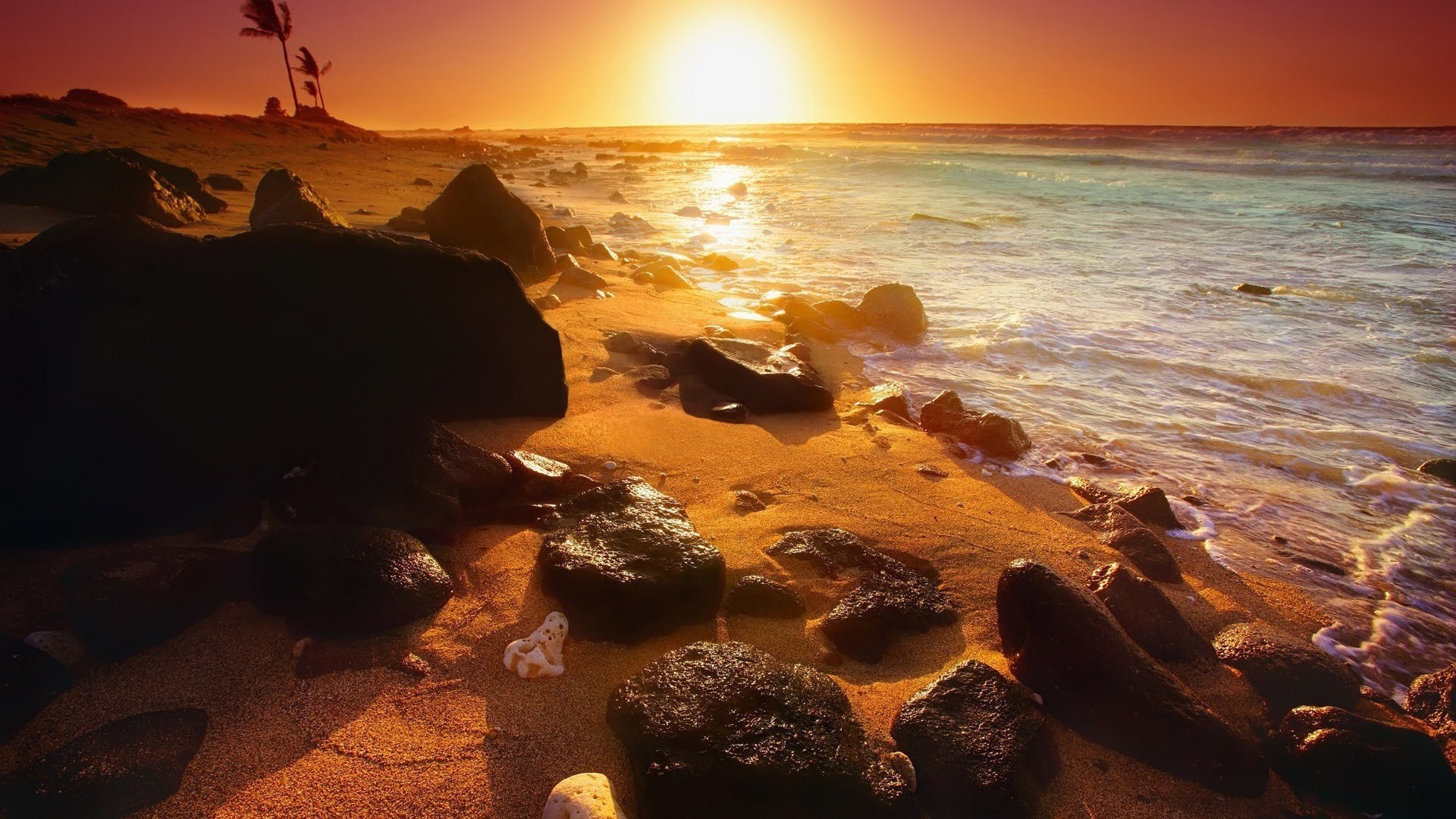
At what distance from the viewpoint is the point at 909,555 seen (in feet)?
8.91

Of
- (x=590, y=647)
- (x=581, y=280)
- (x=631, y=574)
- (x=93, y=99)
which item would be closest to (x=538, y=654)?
(x=590, y=647)

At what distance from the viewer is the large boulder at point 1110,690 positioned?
186 cm

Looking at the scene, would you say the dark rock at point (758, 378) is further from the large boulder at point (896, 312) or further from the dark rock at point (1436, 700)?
the dark rock at point (1436, 700)

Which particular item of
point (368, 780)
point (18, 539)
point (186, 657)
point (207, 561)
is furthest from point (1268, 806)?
point (18, 539)

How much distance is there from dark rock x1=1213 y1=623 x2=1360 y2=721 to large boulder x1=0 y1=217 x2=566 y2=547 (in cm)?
323

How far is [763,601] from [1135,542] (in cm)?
168

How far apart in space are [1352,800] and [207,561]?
3.42 m

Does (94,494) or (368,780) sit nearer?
(368,780)

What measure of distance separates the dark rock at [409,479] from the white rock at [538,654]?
707 millimetres

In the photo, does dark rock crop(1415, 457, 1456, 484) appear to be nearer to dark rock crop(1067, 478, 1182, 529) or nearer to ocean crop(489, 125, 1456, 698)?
ocean crop(489, 125, 1456, 698)

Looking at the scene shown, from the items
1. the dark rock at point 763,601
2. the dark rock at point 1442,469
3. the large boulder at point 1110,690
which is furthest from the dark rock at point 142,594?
the dark rock at point 1442,469

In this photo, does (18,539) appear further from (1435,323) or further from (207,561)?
(1435,323)

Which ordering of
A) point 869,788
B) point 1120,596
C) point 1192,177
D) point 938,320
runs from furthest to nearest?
1. point 1192,177
2. point 938,320
3. point 1120,596
4. point 869,788

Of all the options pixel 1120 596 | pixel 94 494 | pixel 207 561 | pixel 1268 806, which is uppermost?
pixel 94 494
